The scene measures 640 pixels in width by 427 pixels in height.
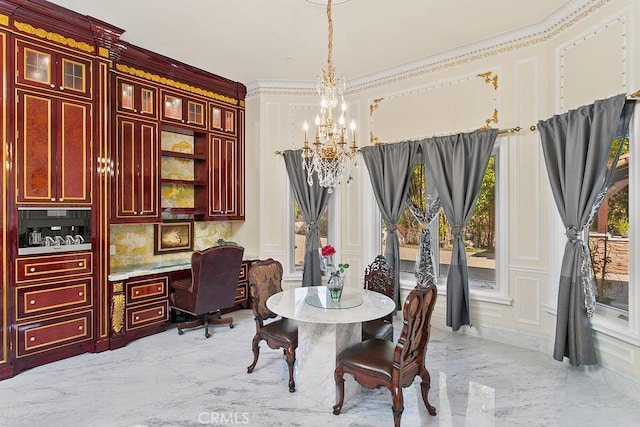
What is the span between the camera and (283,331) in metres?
3.06

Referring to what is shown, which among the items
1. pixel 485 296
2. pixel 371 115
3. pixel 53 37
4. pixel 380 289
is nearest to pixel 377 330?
pixel 380 289

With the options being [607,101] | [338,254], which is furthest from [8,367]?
[607,101]

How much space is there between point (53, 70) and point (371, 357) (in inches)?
153

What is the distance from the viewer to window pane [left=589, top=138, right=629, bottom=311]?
3010mm

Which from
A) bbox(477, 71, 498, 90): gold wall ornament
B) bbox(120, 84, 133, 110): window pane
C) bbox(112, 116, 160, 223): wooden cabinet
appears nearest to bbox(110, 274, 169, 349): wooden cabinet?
bbox(112, 116, 160, 223): wooden cabinet

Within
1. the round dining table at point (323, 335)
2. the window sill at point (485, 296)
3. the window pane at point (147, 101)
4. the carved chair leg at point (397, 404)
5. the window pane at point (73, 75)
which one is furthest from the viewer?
the window pane at point (147, 101)

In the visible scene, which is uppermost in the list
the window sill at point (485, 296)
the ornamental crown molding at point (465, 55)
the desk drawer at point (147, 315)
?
the ornamental crown molding at point (465, 55)

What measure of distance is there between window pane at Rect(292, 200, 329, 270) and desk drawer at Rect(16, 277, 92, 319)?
2731mm

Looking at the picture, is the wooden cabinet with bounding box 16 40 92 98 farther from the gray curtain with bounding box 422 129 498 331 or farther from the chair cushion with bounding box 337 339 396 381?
the gray curtain with bounding box 422 129 498 331

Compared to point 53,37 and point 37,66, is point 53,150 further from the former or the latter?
point 53,37

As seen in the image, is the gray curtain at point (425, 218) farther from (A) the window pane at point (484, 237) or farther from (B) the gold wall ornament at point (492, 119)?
(B) the gold wall ornament at point (492, 119)

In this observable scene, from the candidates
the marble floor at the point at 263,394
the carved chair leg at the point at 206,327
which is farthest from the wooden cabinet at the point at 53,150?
the carved chair leg at the point at 206,327

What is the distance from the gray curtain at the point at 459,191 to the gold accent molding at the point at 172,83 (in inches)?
125

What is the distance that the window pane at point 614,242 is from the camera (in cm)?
301
